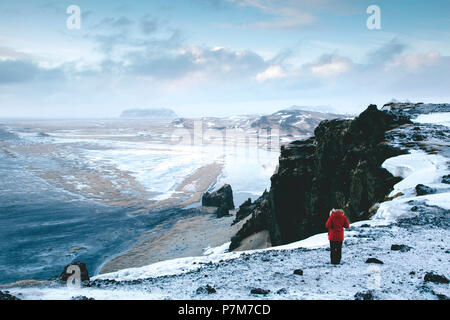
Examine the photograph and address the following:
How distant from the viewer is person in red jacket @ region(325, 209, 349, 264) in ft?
30.4

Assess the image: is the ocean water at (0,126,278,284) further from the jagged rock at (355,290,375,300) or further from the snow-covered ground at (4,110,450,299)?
the jagged rock at (355,290,375,300)

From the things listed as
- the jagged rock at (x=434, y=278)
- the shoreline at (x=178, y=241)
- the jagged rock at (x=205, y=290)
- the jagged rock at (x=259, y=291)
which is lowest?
the shoreline at (x=178, y=241)

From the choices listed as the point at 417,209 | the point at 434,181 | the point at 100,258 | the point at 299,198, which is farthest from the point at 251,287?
the point at 100,258

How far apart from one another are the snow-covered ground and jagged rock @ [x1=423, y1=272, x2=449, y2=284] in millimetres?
125

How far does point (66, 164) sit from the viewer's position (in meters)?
90.4

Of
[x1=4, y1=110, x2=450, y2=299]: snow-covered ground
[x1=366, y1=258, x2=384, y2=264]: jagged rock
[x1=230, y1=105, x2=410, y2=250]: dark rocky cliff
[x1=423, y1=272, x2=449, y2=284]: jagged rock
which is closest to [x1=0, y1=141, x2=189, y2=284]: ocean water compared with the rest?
[x1=230, y1=105, x2=410, y2=250]: dark rocky cliff

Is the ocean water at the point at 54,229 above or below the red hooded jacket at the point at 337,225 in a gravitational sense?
below

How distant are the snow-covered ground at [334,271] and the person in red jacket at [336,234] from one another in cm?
30

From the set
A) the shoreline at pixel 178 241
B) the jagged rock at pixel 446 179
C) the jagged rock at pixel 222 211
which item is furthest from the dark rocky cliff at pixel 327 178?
the jagged rock at pixel 222 211

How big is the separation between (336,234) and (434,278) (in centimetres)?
252

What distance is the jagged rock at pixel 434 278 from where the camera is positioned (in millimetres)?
7488

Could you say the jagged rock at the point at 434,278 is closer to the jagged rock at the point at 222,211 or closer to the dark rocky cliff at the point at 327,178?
the dark rocky cliff at the point at 327,178
